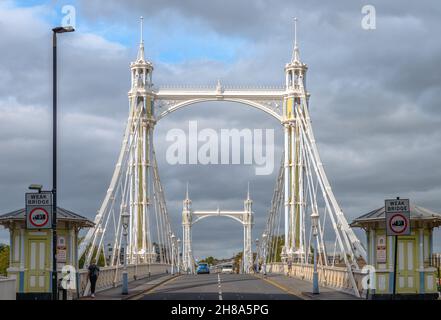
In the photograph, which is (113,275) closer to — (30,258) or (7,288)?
(30,258)

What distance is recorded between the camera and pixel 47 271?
34000mm

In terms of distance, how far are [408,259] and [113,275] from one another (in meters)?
19.4

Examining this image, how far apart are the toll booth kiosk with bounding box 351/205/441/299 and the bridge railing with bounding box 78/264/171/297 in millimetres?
12272

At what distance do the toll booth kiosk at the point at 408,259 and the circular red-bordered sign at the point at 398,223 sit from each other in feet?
23.0

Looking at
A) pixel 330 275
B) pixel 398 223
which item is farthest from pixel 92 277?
pixel 398 223

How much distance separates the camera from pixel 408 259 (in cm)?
3428

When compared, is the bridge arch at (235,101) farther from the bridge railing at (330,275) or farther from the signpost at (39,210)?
the signpost at (39,210)

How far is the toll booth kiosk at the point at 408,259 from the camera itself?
112 ft

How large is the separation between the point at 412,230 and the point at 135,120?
118 ft

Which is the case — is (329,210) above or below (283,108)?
below

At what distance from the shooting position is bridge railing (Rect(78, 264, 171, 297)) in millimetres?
38469

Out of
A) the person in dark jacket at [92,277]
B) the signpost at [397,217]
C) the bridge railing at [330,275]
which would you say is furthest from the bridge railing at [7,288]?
the bridge railing at [330,275]
